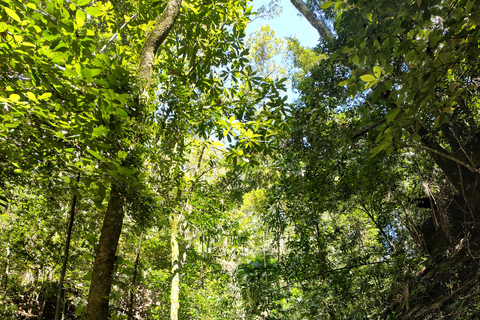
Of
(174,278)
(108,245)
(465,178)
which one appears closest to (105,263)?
(108,245)

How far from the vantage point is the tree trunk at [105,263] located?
1.47 meters

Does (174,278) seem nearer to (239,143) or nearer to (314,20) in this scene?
(239,143)

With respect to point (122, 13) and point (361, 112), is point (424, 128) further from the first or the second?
point (122, 13)

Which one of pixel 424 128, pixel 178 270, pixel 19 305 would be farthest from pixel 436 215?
pixel 19 305

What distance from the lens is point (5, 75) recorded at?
1319 mm

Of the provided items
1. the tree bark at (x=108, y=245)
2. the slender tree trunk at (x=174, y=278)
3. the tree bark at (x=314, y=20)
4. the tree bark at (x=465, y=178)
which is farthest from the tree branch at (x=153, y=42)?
the slender tree trunk at (x=174, y=278)

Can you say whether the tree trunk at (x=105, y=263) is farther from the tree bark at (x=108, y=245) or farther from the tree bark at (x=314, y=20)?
the tree bark at (x=314, y=20)

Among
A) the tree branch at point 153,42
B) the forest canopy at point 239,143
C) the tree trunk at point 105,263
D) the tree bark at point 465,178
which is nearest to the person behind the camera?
the forest canopy at point 239,143

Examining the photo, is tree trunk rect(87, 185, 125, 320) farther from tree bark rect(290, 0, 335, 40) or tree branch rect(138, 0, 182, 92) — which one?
tree bark rect(290, 0, 335, 40)

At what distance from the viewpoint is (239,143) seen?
2.29m

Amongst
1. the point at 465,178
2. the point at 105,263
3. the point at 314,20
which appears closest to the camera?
the point at 105,263

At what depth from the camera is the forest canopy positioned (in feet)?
4.07

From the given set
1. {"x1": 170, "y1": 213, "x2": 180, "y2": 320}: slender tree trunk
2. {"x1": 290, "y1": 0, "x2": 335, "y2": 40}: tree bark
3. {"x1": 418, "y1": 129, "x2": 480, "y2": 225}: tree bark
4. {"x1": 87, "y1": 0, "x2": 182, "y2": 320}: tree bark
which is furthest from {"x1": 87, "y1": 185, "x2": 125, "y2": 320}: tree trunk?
{"x1": 290, "y1": 0, "x2": 335, "y2": 40}: tree bark

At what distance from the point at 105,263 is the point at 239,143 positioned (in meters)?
1.25
